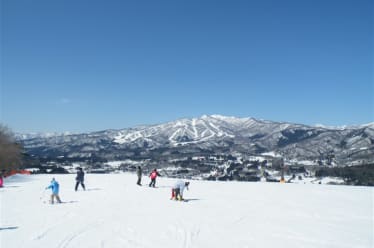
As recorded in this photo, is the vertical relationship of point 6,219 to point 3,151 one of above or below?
below

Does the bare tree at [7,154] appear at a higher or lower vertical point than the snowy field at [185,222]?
higher

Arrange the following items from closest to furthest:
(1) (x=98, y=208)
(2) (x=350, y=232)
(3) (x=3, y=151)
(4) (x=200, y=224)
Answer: (2) (x=350, y=232), (4) (x=200, y=224), (1) (x=98, y=208), (3) (x=3, y=151)

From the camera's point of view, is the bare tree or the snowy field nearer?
the snowy field

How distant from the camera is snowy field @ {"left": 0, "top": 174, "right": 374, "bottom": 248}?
948 centimetres

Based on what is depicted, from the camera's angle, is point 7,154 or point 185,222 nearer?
point 185,222

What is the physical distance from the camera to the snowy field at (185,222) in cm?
948

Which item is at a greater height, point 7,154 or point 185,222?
point 7,154

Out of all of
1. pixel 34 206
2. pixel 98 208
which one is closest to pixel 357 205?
pixel 98 208

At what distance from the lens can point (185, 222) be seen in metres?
12.1

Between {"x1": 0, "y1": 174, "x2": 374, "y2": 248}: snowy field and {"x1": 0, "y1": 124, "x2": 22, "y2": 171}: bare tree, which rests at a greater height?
{"x1": 0, "y1": 124, "x2": 22, "y2": 171}: bare tree

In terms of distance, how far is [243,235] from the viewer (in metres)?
10.3

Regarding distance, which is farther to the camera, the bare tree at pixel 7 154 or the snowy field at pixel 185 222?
the bare tree at pixel 7 154

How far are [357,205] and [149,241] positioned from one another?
13.7 meters

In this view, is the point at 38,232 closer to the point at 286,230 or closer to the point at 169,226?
the point at 169,226
